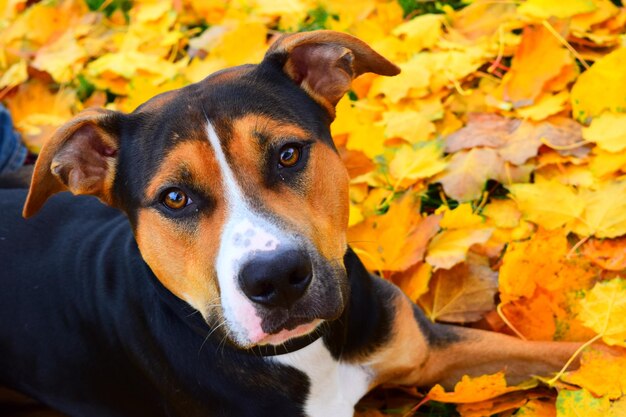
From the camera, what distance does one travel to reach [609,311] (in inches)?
141

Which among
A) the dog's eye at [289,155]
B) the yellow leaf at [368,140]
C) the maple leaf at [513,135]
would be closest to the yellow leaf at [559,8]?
the maple leaf at [513,135]

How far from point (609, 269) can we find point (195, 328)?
6.84ft

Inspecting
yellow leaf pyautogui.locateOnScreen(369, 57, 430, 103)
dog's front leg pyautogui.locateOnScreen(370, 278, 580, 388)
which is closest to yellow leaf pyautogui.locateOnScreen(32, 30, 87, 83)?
yellow leaf pyautogui.locateOnScreen(369, 57, 430, 103)

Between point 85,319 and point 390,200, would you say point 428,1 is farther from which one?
point 85,319

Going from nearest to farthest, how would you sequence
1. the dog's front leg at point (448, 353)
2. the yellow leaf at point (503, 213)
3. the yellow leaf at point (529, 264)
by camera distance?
the dog's front leg at point (448, 353), the yellow leaf at point (529, 264), the yellow leaf at point (503, 213)

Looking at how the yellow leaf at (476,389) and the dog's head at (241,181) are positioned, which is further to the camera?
the yellow leaf at (476,389)

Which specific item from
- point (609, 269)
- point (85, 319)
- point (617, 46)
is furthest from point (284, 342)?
point (617, 46)

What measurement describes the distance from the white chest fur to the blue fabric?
3022 millimetres

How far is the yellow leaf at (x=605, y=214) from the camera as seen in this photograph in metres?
4.11

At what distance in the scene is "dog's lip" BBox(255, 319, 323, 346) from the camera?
9.97 feet

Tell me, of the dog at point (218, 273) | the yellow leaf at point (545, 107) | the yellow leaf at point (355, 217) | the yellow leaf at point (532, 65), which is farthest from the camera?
the yellow leaf at point (532, 65)

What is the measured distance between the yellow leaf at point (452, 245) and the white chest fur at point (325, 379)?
0.80 meters

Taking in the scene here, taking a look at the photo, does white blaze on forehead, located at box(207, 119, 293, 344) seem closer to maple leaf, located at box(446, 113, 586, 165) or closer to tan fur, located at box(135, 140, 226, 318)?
tan fur, located at box(135, 140, 226, 318)

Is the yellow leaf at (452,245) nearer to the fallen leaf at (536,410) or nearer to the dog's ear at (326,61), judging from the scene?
the fallen leaf at (536,410)
